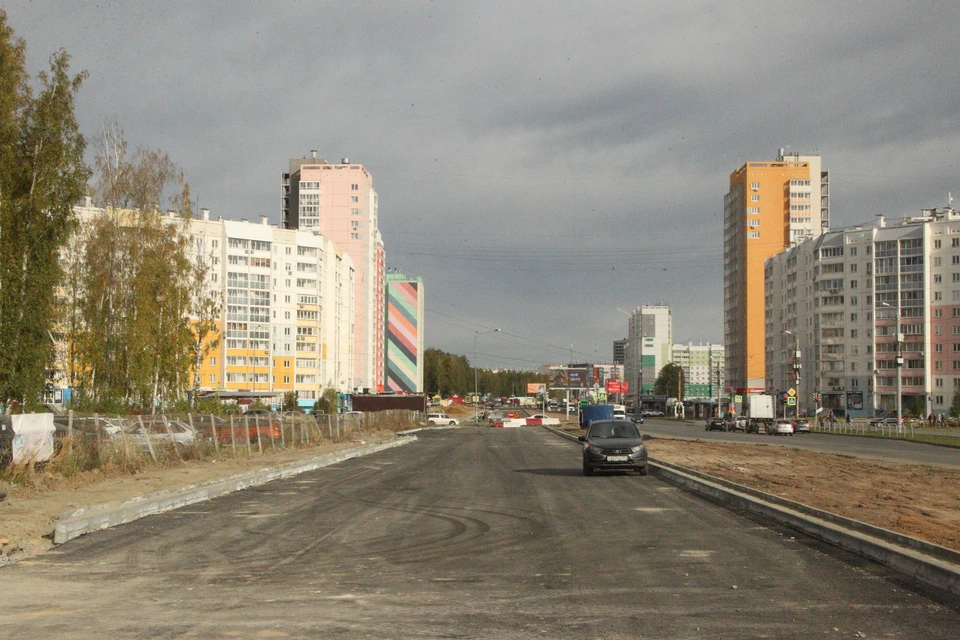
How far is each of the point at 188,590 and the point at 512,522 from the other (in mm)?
6323

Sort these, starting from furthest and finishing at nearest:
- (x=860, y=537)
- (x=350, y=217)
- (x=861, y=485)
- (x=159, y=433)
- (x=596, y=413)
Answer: (x=350, y=217)
(x=596, y=413)
(x=159, y=433)
(x=861, y=485)
(x=860, y=537)

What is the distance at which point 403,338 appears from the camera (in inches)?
7077

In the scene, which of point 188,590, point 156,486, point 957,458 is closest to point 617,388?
point 957,458

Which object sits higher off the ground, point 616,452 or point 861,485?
point 616,452

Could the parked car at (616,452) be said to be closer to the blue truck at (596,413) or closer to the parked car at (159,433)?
the parked car at (159,433)

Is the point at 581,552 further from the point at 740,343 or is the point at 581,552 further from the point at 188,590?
the point at 740,343

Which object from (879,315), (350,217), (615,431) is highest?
(350,217)

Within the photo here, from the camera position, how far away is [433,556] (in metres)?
10.7

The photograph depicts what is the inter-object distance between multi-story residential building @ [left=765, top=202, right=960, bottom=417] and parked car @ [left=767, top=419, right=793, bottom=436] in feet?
114

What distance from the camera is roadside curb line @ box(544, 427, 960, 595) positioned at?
8.93 meters

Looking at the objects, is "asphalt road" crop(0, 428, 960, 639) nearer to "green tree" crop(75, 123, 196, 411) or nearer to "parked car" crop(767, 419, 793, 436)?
"green tree" crop(75, 123, 196, 411)

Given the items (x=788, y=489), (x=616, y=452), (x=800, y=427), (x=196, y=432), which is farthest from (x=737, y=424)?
(x=788, y=489)

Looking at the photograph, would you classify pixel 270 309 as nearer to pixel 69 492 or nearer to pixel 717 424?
pixel 717 424

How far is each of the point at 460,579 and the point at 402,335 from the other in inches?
6743
